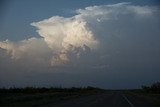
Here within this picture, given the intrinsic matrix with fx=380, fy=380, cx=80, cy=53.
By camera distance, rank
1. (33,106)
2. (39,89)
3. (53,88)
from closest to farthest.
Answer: (33,106), (39,89), (53,88)

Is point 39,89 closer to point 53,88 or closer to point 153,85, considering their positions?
point 53,88

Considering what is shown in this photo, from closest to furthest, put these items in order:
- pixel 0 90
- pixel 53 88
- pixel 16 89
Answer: pixel 0 90 < pixel 16 89 < pixel 53 88

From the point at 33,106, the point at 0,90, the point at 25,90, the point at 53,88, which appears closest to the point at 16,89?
the point at 25,90

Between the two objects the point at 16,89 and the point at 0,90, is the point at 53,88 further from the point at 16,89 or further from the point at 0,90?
the point at 0,90

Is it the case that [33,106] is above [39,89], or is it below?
below

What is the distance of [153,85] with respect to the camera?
10525cm

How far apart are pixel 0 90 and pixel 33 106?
51.3m

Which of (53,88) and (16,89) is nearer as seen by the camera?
(16,89)

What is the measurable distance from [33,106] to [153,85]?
77.1 m

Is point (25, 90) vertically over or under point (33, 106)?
over

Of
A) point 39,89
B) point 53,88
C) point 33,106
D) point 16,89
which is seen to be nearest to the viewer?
point 33,106

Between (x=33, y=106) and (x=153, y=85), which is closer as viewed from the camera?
(x=33, y=106)

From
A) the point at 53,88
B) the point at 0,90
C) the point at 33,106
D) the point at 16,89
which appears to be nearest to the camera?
the point at 33,106

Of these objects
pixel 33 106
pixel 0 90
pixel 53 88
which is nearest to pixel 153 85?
pixel 53 88
